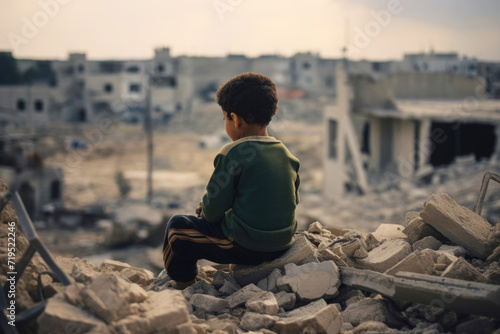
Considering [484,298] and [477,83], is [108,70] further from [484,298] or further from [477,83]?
[484,298]

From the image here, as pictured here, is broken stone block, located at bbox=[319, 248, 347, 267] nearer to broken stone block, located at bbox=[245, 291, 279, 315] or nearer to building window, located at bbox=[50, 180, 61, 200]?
broken stone block, located at bbox=[245, 291, 279, 315]

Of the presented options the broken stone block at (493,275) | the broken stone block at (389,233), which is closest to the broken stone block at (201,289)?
the broken stone block at (389,233)

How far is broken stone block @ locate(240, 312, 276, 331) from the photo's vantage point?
2.45 m

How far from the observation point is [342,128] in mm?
16156

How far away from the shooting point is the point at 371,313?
2.54m

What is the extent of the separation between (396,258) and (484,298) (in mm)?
730

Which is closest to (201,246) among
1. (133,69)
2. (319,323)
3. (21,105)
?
(319,323)

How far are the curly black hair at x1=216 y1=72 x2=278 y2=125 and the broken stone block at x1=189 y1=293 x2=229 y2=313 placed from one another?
0.94m

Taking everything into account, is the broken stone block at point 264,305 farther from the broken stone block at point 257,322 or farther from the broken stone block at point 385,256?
the broken stone block at point 385,256

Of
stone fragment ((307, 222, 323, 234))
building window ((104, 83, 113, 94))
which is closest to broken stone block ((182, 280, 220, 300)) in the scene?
stone fragment ((307, 222, 323, 234))

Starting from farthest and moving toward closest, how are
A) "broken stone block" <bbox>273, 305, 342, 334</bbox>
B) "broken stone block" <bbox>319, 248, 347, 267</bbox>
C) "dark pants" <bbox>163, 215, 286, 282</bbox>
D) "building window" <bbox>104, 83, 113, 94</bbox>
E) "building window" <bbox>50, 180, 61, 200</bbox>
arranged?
"building window" <bbox>104, 83, 113, 94</bbox>
"building window" <bbox>50, 180, 61, 200</bbox>
"broken stone block" <bbox>319, 248, 347, 267</bbox>
"dark pants" <bbox>163, 215, 286, 282</bbox>
"broken stone block" <bbox>273, 305, 342, 334</bbox>

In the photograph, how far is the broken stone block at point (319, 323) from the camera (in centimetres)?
230

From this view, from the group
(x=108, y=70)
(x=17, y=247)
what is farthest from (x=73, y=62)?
(x=17, y=247)

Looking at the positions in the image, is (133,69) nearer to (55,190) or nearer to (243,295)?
(55,190)
